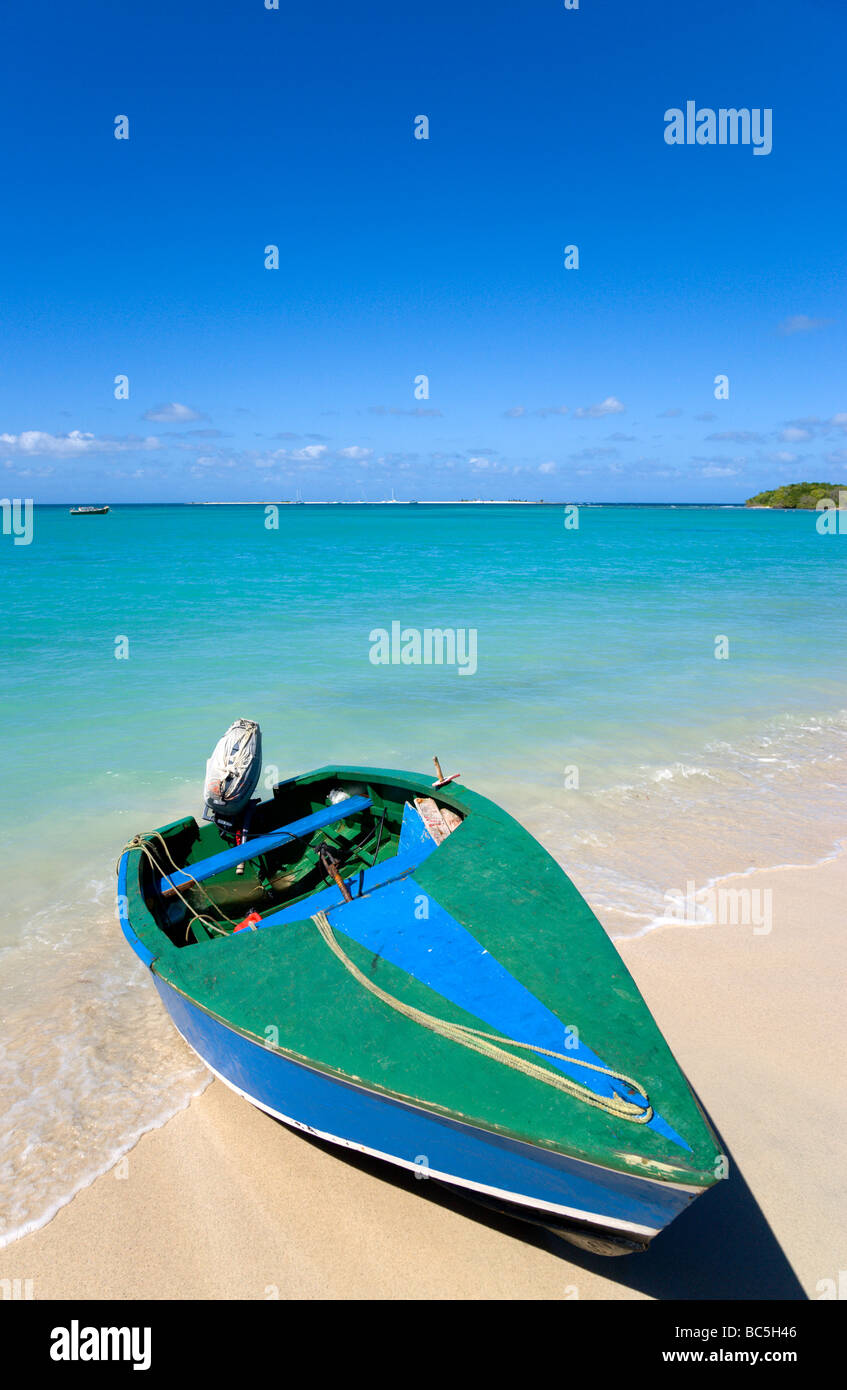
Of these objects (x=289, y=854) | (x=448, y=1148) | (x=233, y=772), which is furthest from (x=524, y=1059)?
(x=289, y=854)

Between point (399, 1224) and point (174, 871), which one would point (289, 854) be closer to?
point (174, 871)

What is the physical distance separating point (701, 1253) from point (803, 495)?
163m

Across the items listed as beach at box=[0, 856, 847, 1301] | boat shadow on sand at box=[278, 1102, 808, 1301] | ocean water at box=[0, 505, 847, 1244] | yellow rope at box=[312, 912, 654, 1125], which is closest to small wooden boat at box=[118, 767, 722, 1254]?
yellow rope at box=[312, 912, 654, 1125]

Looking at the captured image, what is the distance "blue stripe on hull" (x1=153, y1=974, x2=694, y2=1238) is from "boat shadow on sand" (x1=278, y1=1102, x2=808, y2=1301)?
424 mm

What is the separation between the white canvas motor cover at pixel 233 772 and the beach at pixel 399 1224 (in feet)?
7.04

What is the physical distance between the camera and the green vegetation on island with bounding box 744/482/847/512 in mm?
136500

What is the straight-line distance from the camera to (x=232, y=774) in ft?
20.0

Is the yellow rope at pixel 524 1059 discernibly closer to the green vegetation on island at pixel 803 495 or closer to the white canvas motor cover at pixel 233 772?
the white canvas motor cover at pixel 233 772

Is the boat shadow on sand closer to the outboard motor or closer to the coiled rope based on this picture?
the coiled rope

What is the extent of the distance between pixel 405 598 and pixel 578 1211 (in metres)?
27.4

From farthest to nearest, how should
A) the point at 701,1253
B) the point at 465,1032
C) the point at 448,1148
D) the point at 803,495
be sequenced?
the point at 803,495 → the point at 701,1253 → the point at 465,1032 → the point at 448,1148

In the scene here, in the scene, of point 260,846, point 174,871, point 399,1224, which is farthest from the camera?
point 260,846

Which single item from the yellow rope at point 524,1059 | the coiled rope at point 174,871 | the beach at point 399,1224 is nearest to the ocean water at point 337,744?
the beach at point 399,1224

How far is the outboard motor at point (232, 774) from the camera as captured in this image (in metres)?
6.10
